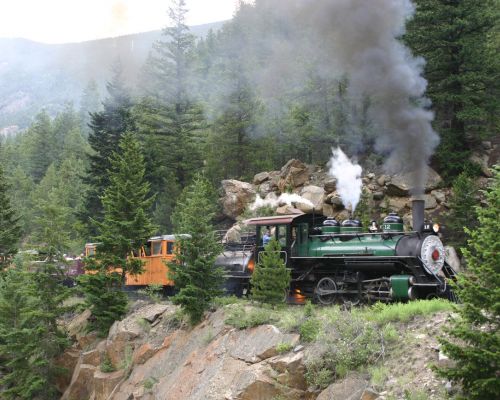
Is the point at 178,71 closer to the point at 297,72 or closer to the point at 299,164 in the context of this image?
the point at 299,164

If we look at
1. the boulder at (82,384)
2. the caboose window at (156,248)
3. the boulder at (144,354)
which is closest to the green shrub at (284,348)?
the boulder at (144,354)

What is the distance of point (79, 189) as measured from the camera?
173 ft

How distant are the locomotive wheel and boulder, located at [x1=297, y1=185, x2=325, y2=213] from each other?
1287 centimetres

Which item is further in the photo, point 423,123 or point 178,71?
point 178,71

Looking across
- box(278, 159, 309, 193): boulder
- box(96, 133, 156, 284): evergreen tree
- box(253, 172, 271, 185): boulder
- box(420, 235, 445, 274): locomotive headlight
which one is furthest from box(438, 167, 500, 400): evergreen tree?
box(253, 172, 271, 185): boulder

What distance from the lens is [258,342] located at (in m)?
14.3

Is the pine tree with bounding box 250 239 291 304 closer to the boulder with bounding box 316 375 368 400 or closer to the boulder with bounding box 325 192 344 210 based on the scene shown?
the boulder with bounding box 316 375 368 400

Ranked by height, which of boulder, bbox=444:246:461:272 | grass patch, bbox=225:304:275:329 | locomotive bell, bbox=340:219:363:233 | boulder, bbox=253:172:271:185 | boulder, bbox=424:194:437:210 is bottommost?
grass patch, bbox=225:304:275:329

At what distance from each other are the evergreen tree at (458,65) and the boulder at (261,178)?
40.5 ft

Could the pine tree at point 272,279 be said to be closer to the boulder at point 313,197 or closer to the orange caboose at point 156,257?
the orange caboose at point 156,257

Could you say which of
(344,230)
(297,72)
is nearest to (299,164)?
(344,230)

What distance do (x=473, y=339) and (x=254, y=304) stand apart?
30.9 ft

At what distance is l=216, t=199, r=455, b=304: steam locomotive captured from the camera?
1555cm

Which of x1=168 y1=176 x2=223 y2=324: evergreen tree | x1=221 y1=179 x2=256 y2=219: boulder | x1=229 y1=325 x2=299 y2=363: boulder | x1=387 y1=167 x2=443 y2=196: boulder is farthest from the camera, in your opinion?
x1=221 y1=179 x2=256 y2=219: boulder
